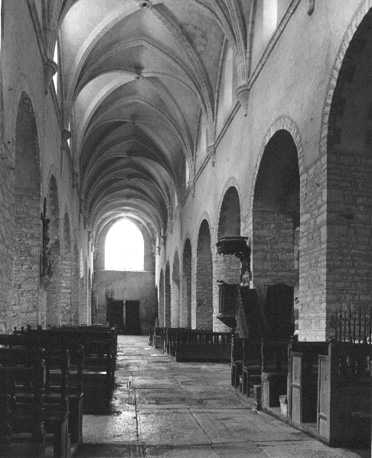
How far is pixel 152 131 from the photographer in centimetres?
2689

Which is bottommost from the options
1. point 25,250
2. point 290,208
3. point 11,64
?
point 25,250

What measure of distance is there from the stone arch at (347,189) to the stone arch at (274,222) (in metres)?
3.91

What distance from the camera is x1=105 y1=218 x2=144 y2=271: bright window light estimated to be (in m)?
45.6

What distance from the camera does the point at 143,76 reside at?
20.6 meters

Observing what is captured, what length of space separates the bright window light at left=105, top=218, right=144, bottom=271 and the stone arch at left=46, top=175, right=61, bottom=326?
27840 millimetres

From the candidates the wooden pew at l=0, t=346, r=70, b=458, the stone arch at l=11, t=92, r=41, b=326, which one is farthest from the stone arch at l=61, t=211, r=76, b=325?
the wooden pew at l=0, t=346, r=70, b=458

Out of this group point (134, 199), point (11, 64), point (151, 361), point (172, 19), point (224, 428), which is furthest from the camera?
point (134, 199)

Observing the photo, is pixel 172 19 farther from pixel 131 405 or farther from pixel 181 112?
pixel 131 405

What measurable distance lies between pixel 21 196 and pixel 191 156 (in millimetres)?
11564

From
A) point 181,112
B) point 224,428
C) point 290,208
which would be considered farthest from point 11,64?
point 181,112

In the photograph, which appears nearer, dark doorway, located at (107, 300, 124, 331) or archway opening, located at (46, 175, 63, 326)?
archway opening, located at (46, 175, 63, 326)

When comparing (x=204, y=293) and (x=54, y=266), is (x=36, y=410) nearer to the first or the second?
(x=54, y=266)

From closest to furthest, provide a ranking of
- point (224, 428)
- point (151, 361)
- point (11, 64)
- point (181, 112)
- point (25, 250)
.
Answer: point (224, 428) → point (11, 64) → point (25, 250) → point (151, 361) → point (181, 112)

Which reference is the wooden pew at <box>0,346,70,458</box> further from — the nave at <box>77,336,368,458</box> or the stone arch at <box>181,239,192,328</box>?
the stone arch at <box>181,239,192,328</box>
